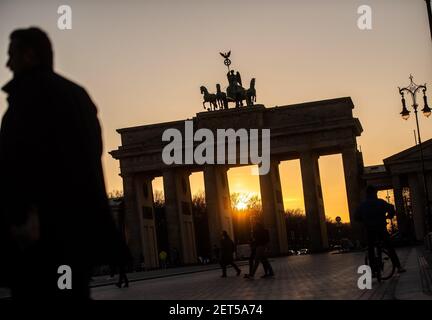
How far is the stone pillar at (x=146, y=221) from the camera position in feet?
231

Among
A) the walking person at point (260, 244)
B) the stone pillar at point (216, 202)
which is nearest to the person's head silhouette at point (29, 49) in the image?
the walking person at point (260, 244)

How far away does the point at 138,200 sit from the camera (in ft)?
234

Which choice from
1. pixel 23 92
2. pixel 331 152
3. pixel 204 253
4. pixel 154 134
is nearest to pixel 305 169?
pixel 331 152

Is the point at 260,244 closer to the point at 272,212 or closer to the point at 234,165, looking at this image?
the point at 272,212

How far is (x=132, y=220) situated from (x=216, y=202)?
7.29 metres

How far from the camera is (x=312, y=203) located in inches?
2586

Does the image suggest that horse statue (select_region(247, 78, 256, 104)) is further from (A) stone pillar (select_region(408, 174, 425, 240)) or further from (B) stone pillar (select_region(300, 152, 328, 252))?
(A) stone pillar (select_region(408, 174, 425, 240))

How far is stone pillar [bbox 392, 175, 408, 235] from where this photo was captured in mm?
69188

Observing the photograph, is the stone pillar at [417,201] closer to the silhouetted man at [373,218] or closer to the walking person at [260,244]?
the walking person at [260,244]

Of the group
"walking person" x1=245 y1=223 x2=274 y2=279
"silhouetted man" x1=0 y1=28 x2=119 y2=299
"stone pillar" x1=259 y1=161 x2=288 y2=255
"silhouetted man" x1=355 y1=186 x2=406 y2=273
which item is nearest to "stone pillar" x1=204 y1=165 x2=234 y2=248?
"stone pillar" x1=259 y1=161 x2=288 y2=255

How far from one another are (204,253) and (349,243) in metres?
43.3

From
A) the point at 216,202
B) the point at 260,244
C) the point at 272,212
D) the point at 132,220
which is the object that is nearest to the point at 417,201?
the point at 272,212

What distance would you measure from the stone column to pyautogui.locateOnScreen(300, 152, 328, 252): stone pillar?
13875mm
